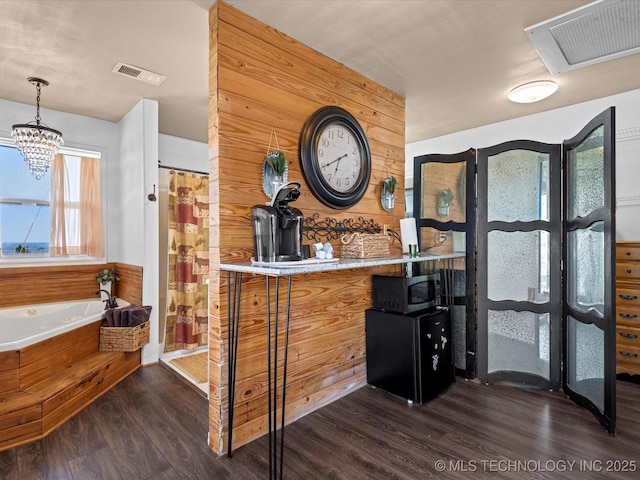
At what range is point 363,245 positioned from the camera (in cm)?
222

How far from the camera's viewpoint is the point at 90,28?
80.4 inches

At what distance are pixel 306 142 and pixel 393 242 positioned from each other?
4.09ft

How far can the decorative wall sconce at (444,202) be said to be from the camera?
9.71ft

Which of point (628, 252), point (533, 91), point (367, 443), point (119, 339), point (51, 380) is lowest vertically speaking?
point (367, 443)

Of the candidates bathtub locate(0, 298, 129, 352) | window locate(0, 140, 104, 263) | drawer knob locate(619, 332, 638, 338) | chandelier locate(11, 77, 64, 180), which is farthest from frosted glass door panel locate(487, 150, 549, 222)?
window locate(0, 140, 104, 263)

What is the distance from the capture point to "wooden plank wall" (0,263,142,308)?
3.13 m

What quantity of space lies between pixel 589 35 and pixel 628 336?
7.37ft

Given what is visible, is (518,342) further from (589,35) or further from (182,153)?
(182,153)

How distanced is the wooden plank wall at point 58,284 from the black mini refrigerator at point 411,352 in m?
2.26

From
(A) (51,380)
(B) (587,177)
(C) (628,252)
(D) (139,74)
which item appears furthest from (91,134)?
(C) (628,252)

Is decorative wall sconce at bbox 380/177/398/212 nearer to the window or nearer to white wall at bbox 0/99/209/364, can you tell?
white wall at bbox 0/99/209/364

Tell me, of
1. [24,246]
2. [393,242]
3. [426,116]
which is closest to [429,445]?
[393,242]

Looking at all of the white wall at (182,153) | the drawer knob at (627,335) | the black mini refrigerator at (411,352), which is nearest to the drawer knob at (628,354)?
the drawer knob at (627,335)

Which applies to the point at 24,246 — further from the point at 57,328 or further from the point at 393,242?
the point at 393,242
